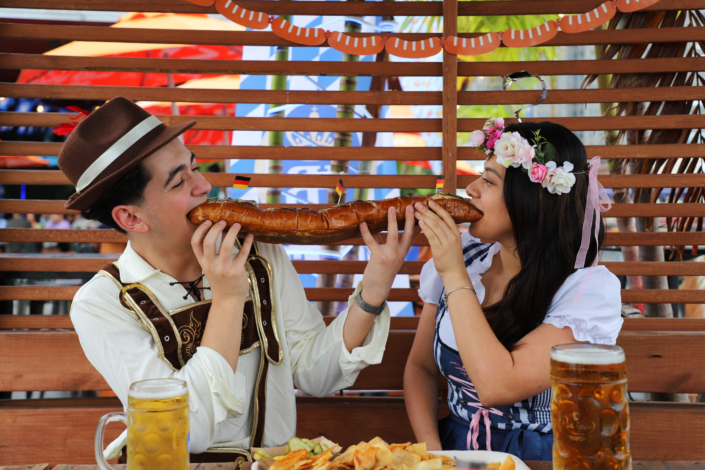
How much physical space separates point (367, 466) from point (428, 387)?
136 cm

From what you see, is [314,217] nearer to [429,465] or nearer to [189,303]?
[189,303]

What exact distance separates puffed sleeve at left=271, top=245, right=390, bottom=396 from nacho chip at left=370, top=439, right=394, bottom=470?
88 centimetres

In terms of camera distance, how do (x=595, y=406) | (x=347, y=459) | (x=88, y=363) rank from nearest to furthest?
(x=595, y=406)
(x=347, y=459)
(x=88, y=363)

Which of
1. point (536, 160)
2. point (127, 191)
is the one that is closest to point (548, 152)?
point (536, 160)

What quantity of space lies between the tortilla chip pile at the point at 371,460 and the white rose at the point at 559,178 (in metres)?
1.22

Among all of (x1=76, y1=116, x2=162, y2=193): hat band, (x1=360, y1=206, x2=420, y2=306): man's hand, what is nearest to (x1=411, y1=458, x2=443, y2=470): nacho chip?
(x1=360, y1=206, x2=420, y2=306): man's hand

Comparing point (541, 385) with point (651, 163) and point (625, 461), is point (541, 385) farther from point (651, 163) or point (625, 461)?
point (651, 163)

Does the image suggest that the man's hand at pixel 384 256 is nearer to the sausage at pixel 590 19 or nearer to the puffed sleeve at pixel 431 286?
the puffed sleeve at pixel 431 286

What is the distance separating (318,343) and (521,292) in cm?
93

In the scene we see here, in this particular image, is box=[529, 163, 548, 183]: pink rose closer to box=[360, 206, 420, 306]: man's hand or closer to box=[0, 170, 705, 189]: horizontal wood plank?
box=[360, 206, 420, 306]: man's hand

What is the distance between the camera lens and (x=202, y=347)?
191 cm

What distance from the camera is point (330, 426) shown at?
3.08 m

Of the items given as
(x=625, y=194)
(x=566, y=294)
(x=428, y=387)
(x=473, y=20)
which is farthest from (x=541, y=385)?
(x=473, y=20)

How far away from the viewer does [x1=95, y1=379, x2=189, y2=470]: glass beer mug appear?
1142 millimetres
